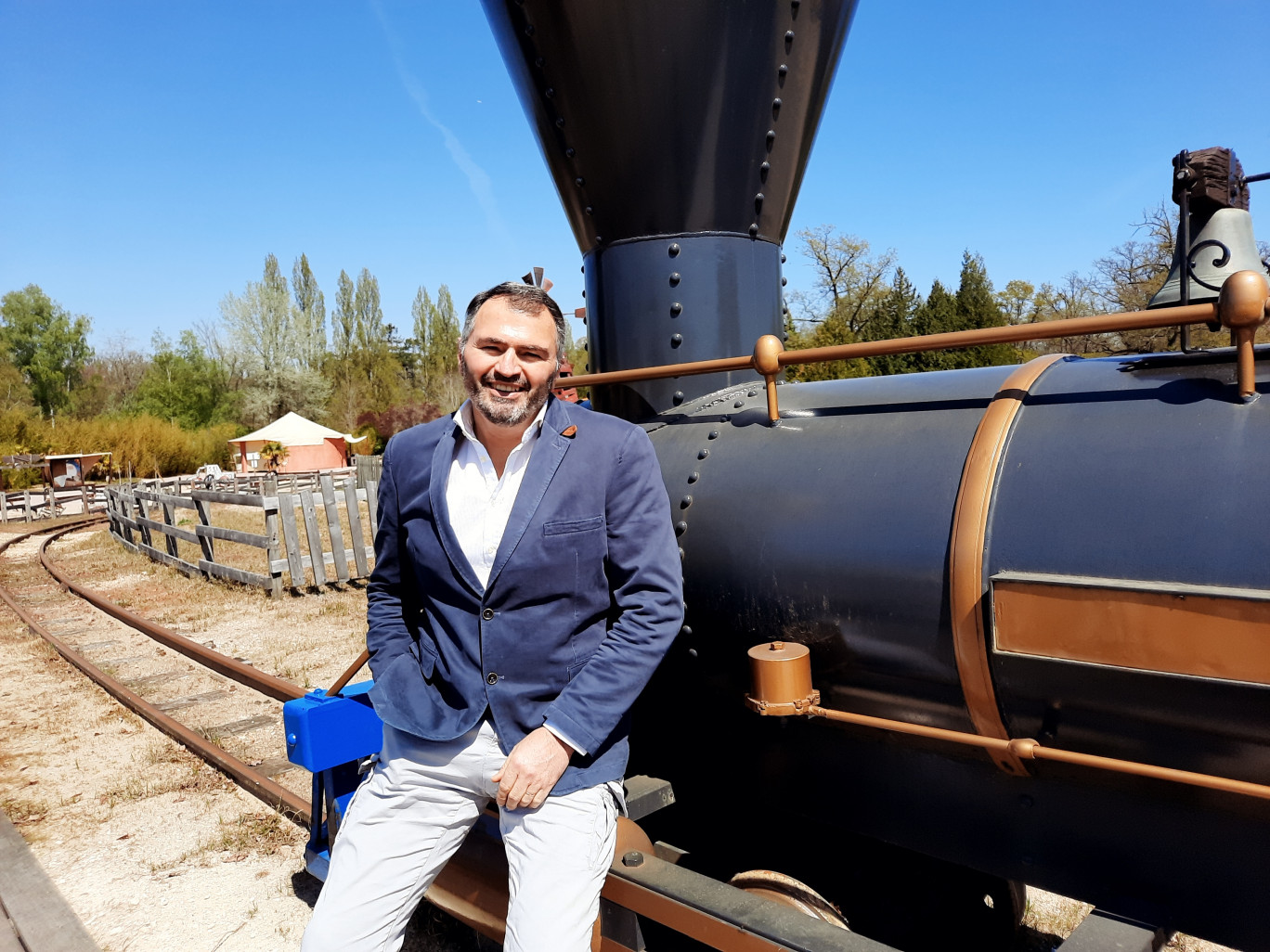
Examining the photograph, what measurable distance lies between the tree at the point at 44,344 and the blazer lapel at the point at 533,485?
2230 inches

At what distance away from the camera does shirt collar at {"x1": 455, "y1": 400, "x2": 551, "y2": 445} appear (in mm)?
1994

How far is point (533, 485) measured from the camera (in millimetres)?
1891

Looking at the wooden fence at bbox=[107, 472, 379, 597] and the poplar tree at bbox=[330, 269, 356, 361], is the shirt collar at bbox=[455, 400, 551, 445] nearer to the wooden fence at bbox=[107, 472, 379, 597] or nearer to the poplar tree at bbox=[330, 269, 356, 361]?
the wooden fence at bbox=[107, 472, 379, 597]

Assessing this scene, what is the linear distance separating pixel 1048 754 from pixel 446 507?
1.31m

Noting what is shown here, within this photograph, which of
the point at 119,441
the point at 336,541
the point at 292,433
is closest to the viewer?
the point at 336,541

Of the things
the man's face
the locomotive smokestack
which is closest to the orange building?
the locomotive smokestack

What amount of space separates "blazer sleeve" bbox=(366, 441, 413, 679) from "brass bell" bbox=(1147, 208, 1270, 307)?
5.87 ft

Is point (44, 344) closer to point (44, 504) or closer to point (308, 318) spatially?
point (308, 318)

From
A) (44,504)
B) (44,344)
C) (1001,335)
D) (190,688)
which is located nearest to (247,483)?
(44,504)

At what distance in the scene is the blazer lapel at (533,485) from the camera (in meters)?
1.87

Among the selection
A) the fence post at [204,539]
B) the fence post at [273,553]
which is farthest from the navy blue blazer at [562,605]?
the fence post at [204,539]

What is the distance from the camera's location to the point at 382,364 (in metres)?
56.1

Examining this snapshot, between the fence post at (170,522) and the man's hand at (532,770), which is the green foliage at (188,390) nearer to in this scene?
the fence post at (170,522)

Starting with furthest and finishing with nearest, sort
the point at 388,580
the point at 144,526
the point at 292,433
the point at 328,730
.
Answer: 1. the point at 292,433
2. the point at 144,526
3. the point at 328,730
4. the point at 388,580
